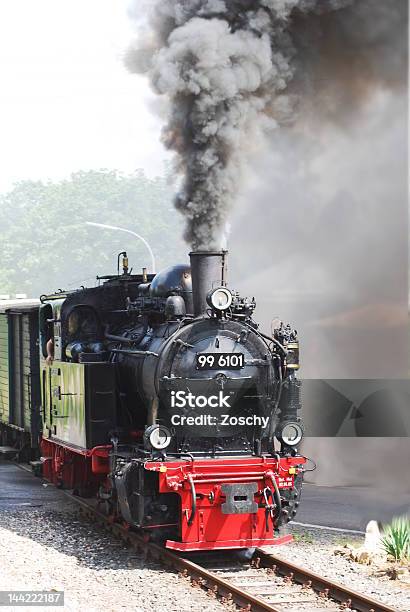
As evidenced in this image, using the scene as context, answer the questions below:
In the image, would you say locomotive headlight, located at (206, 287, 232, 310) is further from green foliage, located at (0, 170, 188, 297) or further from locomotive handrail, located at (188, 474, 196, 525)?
green foliage, located at (0, 170, 188, 297)

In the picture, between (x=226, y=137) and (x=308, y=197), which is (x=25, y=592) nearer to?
(x=226, y=137)

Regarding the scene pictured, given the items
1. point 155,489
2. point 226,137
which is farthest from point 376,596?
point 226,137

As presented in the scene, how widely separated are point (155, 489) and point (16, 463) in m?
8.04

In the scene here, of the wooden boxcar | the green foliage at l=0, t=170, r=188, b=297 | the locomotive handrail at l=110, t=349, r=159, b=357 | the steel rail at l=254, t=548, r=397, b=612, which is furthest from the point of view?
the green foliage at l=0, t=170, r=188, b=297

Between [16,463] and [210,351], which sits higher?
[210,351]

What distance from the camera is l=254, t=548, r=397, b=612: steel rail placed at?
830 cm

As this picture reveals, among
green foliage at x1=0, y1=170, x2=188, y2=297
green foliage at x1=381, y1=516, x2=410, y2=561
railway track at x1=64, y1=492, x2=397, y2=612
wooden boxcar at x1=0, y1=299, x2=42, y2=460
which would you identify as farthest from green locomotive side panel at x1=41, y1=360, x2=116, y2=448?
green foliage at x1=0, y1=170, x2=188, y2=297

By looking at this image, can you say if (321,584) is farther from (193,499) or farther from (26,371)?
(26,371)

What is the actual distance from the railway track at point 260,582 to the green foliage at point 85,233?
4482 centimetres

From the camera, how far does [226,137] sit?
1196 cm

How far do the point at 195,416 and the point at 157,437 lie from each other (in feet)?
1.63

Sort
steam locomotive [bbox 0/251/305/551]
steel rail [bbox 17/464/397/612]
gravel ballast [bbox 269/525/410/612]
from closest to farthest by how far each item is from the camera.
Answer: steel rail [bbox 17/464/397/612], gravel ballast [bbox 269/525/410/612], steam locomotive [bbox 0/251/305/551]

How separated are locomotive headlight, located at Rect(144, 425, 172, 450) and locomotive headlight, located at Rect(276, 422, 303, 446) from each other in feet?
4.17

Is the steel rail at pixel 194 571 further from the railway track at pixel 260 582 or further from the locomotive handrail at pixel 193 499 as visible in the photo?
the locomotive handrail at pixel 193 499
